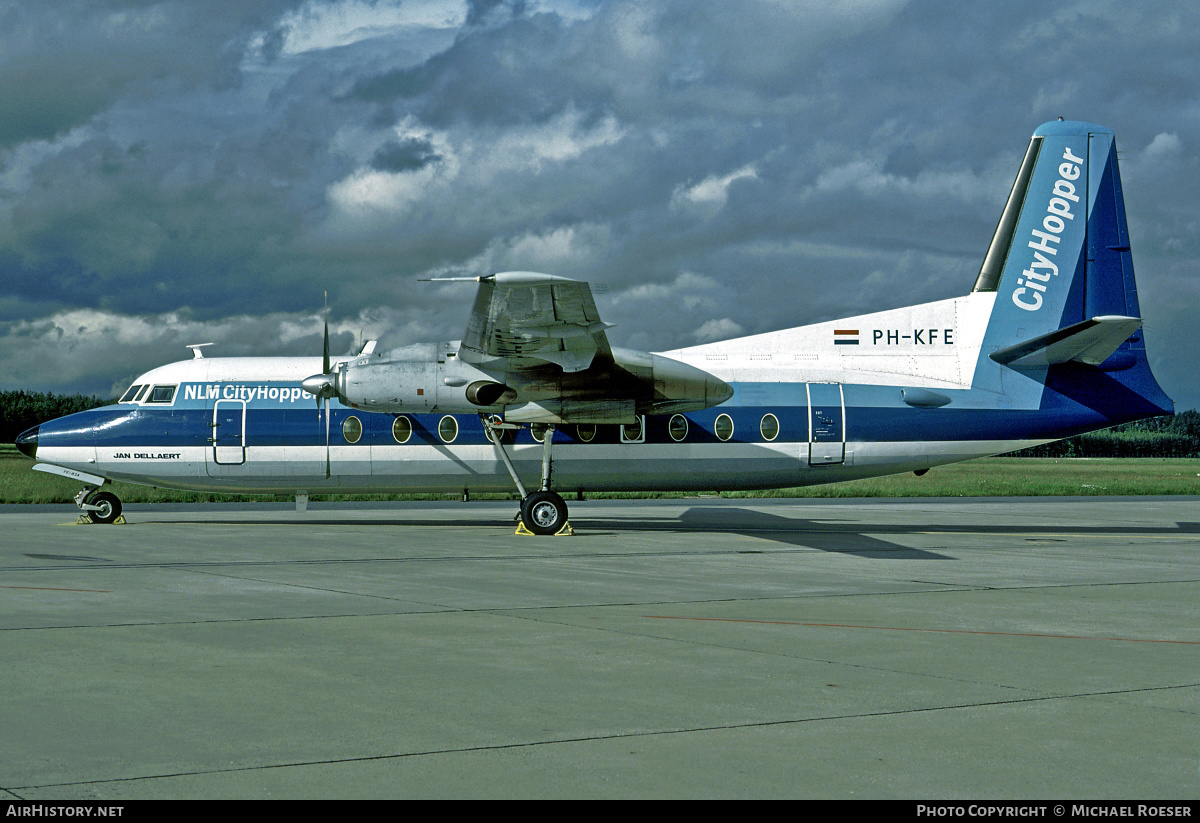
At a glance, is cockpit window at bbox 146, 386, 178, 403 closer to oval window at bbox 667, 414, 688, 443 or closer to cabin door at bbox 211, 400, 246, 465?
cabin door at bbox 211, 400, 246, 465

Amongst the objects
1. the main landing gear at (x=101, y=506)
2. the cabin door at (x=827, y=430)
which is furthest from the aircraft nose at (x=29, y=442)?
the cabin door at (x=827, y=430)

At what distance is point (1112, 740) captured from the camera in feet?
19.2

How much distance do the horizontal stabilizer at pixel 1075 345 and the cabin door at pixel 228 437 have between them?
15876 millimetres

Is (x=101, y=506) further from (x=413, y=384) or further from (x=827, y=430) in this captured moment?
(x=827, y=430)

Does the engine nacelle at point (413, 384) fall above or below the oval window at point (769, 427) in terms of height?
above

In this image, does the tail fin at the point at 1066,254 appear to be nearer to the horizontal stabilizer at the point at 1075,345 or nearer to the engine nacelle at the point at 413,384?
the horizontal stabilizer at the point at 1075,345

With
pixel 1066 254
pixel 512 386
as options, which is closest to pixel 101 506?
pixel 512 386

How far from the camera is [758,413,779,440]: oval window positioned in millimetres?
22375

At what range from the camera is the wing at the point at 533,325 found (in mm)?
16234

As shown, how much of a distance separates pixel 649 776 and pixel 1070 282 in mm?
20532

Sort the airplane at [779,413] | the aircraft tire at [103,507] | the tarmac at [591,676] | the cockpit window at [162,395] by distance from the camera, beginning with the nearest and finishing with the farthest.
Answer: the tarmac at [591,676]
the airplane at [779,413]
the cockpit window at [162,395]
the aircraft tire at [103,507]

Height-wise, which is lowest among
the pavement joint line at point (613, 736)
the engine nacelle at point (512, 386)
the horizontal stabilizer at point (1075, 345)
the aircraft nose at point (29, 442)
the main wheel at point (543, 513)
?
the pavement joint line at point (613, 736)
